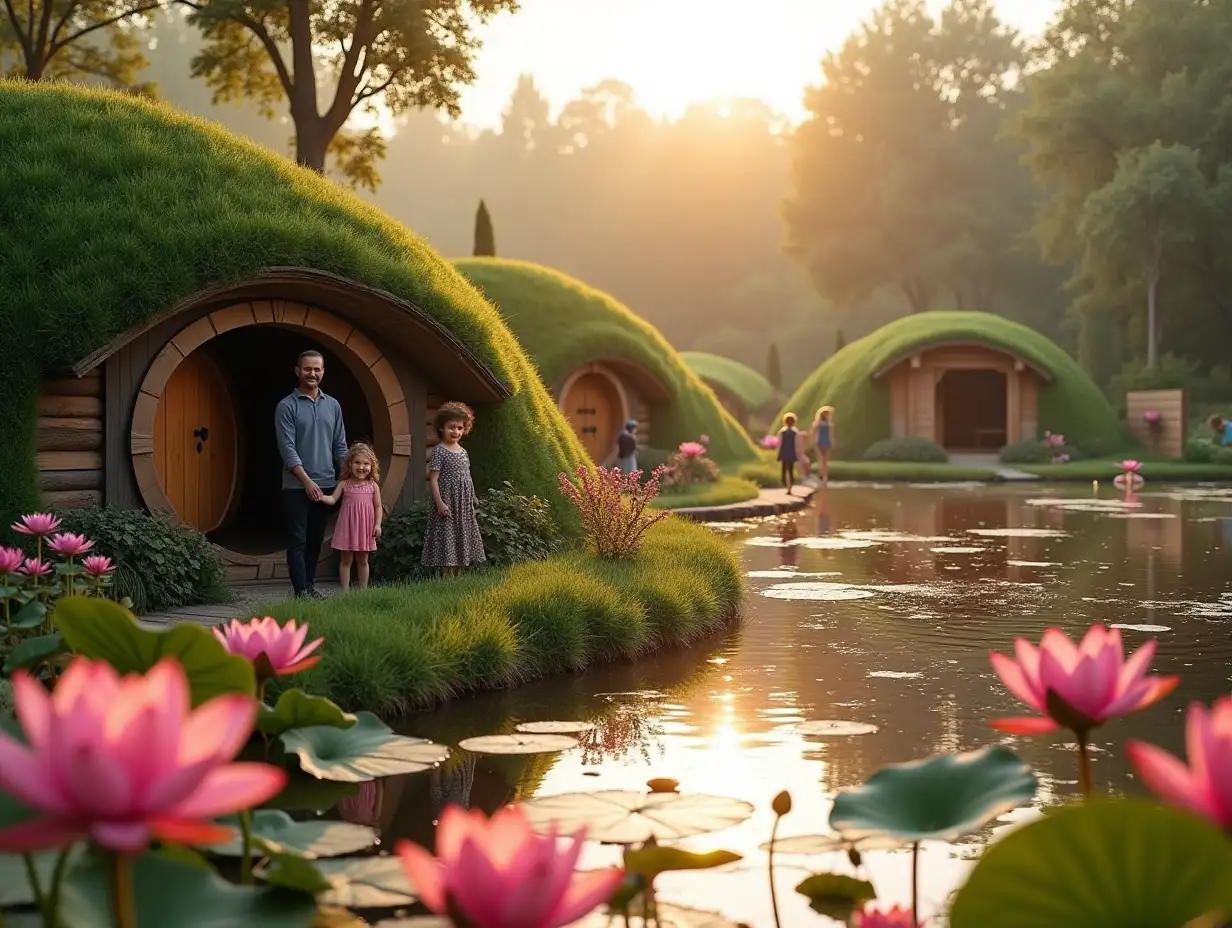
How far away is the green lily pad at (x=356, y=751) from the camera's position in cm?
371

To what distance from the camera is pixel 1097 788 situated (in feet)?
19.6

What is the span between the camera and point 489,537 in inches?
470

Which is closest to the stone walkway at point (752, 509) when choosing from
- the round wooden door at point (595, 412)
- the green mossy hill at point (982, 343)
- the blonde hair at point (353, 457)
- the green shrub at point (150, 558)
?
the round wooden door at point (595, 412)

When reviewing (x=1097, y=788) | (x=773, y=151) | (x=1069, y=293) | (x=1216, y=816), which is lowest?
(x=1097, y=788)

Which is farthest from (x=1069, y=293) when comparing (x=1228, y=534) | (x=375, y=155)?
(x=1228, y=534)

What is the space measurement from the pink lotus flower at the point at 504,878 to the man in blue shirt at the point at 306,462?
8.51 meters

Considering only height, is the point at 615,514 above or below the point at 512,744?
above

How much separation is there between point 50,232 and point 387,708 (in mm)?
5424

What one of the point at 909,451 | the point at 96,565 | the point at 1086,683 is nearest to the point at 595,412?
the point at 909,451

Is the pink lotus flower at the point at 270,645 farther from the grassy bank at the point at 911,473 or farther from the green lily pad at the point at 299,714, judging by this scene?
the grassy bank at the point at 911,473

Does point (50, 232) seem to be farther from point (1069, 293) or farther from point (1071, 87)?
point (1069, 293)

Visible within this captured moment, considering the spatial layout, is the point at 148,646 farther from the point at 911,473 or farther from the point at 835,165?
the point at 835,165

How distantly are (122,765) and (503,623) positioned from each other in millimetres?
6896

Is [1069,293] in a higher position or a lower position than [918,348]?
higher
